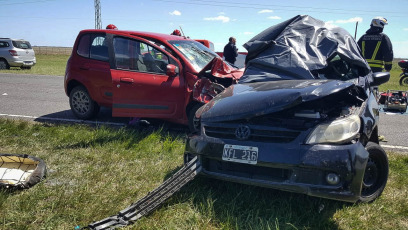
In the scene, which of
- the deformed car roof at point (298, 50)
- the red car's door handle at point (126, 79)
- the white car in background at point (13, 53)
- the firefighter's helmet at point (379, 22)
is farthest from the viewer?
the white car in background at point (13, 53)

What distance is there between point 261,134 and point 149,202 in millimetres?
1084

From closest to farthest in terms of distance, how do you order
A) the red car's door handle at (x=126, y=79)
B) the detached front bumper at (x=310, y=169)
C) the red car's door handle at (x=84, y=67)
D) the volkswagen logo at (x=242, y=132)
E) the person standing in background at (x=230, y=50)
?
1. the detached front bumper at (x=310, y=169)
2. the volkswagen logo at (x=242, y=132)
3. the red car's door handle at (x=126, y=79)
4. the red car's door handle at (x=84, y=67)
5. the person standing in background at (x=230, y=50)

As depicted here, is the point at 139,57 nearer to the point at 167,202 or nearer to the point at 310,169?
the point at 167,202

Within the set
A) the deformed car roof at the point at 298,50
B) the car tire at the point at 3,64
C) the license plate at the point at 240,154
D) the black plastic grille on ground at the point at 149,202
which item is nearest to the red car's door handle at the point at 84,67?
the deformed car roof at the point at 298,50

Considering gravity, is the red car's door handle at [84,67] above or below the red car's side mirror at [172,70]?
below

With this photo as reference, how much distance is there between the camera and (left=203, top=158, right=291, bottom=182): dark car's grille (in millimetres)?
2773

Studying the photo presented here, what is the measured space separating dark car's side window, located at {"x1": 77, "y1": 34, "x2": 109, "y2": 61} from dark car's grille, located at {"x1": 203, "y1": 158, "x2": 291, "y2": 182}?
3.79 m

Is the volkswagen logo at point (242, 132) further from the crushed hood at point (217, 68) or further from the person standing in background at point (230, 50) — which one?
the person standing in background at point (230, 50)

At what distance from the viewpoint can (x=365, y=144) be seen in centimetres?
297

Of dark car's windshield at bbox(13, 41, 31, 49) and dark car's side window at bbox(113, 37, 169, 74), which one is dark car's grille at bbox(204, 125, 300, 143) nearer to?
dark car's side window at bbox(113, 37, 169, 74)

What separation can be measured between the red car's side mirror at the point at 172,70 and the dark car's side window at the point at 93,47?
4.74 feet

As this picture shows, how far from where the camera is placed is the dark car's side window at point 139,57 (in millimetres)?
5625

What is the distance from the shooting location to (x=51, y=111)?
7.75 m

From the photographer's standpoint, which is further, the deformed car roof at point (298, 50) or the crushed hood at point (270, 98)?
the deformed car roof at point (298, 50)
